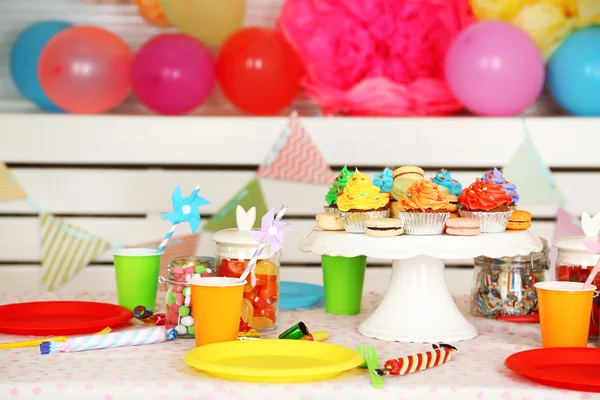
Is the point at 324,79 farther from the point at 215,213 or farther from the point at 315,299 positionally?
the point at 315,299

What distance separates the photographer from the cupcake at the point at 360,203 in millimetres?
1311

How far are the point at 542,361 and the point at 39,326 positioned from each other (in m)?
0.77

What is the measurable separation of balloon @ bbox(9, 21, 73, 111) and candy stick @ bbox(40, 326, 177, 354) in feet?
6.38

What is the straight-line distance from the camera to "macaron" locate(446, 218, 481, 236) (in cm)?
126

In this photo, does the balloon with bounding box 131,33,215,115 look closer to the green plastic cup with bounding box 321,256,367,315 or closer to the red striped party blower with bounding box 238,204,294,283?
the green plastic cup with bounding box 321,256,367,315

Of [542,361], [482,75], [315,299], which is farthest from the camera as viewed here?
[482,75]

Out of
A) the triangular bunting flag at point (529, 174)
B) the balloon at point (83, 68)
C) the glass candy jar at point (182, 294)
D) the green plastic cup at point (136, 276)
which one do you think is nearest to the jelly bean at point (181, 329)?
the glass candy jar at point (182, 294)

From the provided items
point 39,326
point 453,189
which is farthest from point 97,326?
point 453,189

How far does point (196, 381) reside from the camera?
40.4 inches

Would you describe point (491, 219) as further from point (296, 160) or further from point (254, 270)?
point (296, 160)

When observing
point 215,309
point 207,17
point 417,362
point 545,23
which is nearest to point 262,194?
point 207,17

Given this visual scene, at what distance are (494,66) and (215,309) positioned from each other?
5.76 ft

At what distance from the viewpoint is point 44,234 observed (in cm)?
296

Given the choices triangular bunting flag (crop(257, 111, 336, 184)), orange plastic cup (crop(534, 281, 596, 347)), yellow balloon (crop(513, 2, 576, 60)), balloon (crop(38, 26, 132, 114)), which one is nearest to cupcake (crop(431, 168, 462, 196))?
orange plastic cup (crop(534, 281, 596, 347))
